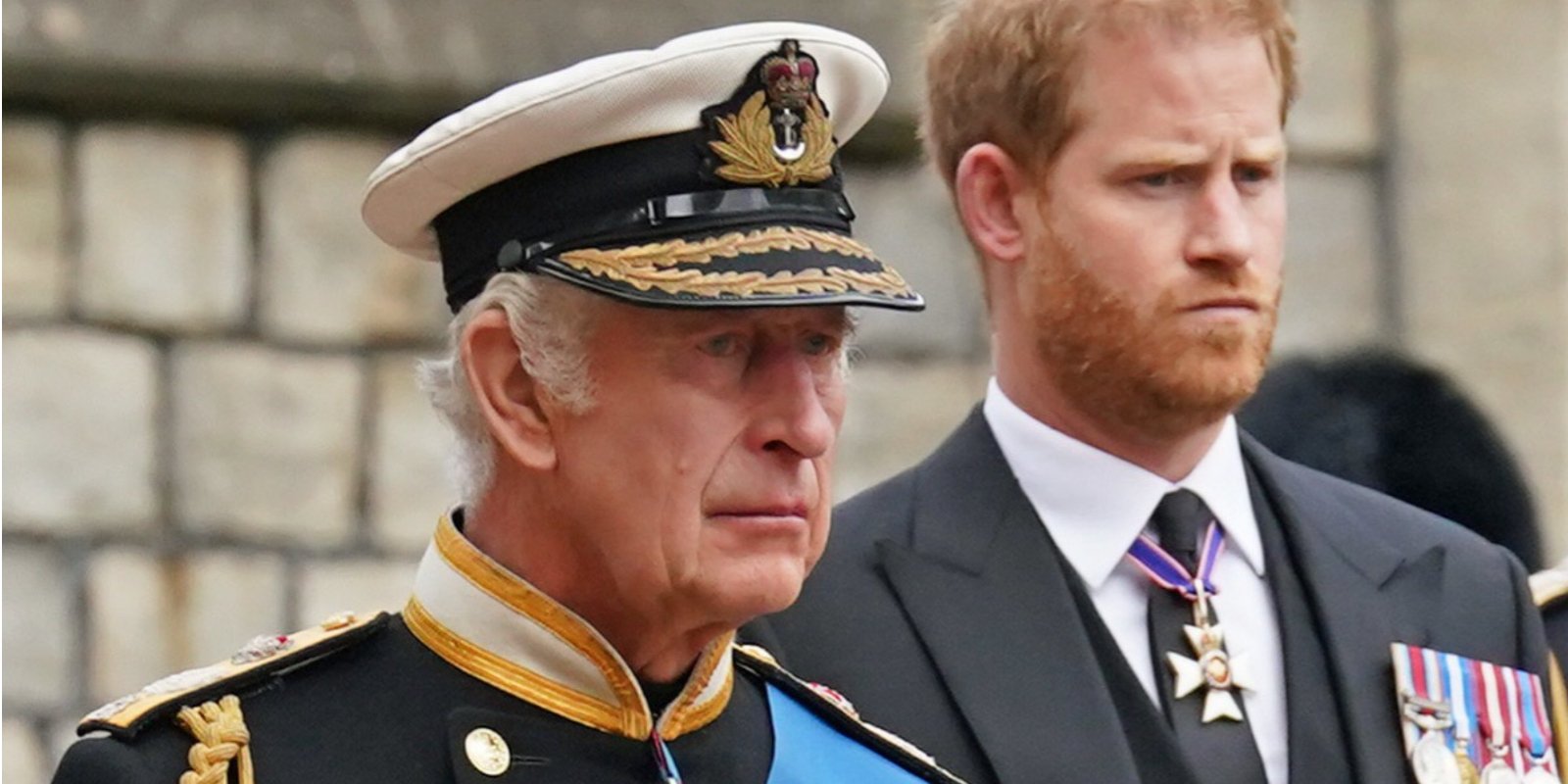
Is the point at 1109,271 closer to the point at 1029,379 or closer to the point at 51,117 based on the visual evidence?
the point at 1029,379

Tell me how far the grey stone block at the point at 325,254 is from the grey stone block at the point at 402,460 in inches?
3.9

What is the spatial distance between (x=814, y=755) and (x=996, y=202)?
950mm

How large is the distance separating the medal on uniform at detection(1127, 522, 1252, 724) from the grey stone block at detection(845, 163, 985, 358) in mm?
2439

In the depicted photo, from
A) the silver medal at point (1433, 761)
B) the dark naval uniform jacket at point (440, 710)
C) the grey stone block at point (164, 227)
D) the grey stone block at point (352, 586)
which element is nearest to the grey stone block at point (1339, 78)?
the grey stone block at point (352, 586)

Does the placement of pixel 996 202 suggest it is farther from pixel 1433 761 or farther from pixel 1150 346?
pixel 1433 761

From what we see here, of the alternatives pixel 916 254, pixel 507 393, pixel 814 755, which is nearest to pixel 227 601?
pixel 916 254

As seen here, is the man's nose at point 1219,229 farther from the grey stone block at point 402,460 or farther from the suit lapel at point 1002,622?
the grey stone block at point 402,460

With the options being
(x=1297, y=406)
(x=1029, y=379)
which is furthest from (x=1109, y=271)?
(x=1297, y=406)

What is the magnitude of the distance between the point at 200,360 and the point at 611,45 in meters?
0.93

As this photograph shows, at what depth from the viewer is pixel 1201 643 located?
14.2ft

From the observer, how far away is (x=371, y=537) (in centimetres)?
654

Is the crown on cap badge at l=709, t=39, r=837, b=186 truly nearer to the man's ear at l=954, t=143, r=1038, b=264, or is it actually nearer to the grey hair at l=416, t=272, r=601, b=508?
the grey hair at l=416, t=272, r=601, b=508

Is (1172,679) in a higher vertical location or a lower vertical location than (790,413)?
lower

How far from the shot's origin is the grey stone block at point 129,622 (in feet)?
20.6
